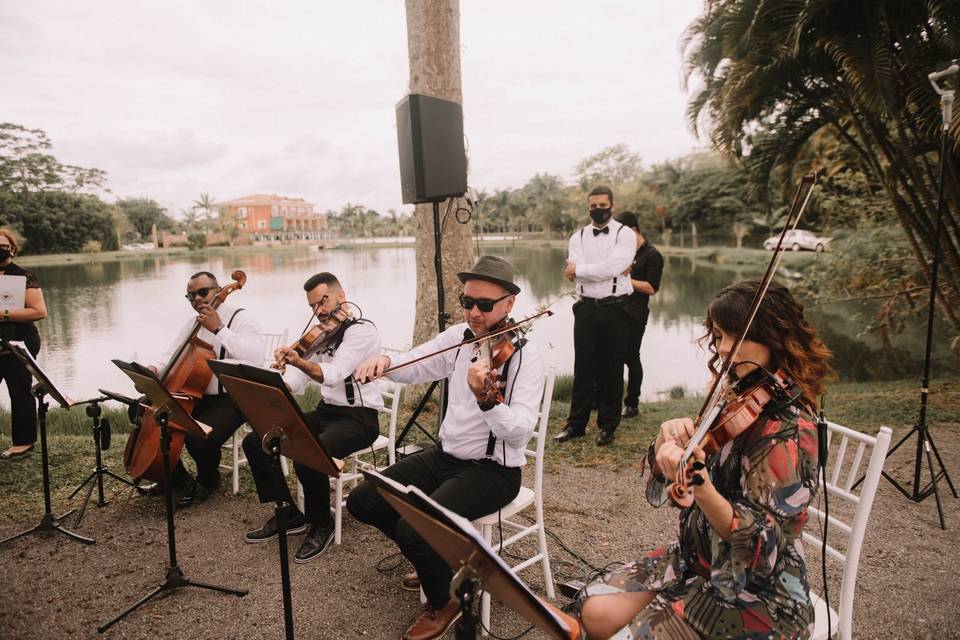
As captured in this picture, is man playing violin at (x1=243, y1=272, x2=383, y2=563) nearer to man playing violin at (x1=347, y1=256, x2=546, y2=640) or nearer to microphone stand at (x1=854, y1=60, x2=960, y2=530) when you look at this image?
man playing violin at (x1=347, y1=256, x2=546, y2=640)

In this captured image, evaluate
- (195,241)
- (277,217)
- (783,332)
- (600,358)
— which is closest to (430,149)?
(600,358)

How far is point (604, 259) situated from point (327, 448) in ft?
9.39

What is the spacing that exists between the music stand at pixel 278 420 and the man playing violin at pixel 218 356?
1544 mm

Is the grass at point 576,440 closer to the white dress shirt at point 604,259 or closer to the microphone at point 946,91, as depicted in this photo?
the white dress shirt at point 604,259

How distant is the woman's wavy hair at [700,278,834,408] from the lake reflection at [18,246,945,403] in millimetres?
4918

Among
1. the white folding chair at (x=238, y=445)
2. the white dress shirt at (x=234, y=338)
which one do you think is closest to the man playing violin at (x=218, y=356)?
the white dress shirt at (x=234, y=338)

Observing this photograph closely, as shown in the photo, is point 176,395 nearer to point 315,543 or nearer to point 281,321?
point 315,543

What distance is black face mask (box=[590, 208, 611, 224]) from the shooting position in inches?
189

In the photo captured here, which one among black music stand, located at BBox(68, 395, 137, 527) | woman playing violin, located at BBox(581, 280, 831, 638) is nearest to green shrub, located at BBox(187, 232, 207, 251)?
black music stand, located at BBox(68, 395, 137, 527)

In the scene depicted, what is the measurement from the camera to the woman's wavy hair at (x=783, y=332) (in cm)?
169

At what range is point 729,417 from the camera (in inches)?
62.9

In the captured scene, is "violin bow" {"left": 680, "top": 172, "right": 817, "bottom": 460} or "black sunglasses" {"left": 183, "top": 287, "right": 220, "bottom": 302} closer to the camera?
"violin bow" {"left": 680, "top": 172, "right": 817, "bottom": 460}

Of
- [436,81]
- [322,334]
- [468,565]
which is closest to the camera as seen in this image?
[468,565]

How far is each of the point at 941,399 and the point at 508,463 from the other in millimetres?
6113
